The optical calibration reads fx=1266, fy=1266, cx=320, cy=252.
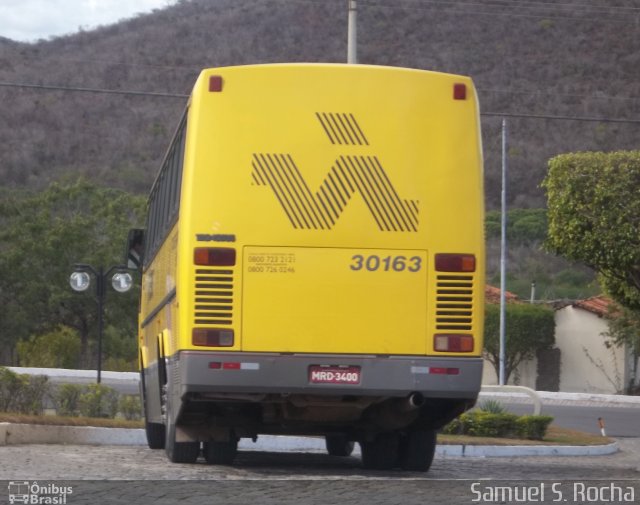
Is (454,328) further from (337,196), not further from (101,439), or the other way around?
(101,439)

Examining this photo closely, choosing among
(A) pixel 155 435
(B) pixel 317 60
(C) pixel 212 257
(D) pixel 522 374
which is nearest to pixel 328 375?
(C) pixel 212 257

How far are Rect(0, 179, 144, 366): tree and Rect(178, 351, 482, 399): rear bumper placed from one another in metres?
28.8

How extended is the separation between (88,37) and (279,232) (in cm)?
8854

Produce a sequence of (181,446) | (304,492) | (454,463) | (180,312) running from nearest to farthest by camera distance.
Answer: (304,492)
(180,312)
(181,446)
(454,463)

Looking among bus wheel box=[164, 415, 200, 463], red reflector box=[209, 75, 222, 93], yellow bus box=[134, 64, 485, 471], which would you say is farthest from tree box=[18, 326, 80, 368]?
red reflector box=[209, 75, 222, 93]

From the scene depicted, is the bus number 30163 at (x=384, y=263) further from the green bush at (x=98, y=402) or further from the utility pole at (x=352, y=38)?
the utility pole at (x=352, y=38)

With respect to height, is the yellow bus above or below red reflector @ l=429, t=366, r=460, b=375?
above

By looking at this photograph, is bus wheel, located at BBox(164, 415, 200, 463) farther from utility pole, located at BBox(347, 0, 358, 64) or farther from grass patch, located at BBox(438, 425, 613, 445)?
utility pole, located at BBox(347, 0, 358, 64)

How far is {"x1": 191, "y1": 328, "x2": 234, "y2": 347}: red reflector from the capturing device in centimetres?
1104

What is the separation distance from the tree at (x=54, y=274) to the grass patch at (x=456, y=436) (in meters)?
20.4

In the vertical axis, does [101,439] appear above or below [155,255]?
below

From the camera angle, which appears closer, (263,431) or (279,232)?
(279,232)

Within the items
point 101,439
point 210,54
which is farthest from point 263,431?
point 210,54

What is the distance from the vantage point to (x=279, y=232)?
1126cm
